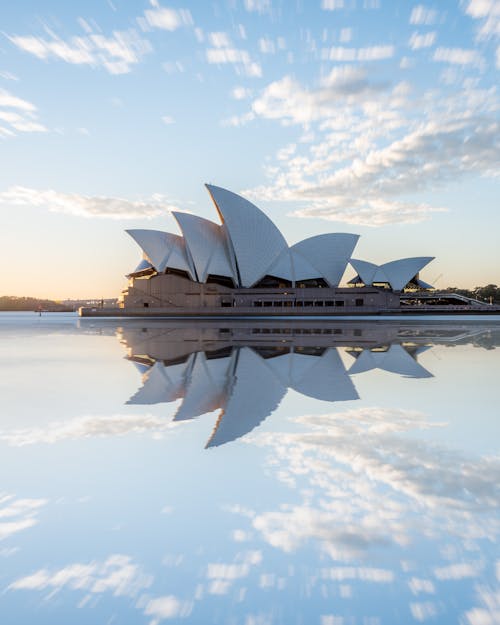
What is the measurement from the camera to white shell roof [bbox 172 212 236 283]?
190 ft

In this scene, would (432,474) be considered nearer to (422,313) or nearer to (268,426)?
(268,426)

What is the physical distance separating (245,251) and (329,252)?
13960 millimetres

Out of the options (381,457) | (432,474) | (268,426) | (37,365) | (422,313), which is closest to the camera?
(432,474)

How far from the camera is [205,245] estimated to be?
59406 millimetres

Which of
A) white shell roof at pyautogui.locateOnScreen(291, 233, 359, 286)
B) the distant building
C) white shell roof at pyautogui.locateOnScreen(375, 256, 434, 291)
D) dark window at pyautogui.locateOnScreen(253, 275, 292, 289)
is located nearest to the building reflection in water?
the distant building

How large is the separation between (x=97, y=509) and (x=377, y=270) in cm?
7055

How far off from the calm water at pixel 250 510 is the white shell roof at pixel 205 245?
53.3 m

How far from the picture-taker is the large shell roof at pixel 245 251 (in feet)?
190

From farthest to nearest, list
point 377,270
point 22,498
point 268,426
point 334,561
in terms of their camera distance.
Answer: point 377,270 → point 268,426 → point 22,498 → point 334,561

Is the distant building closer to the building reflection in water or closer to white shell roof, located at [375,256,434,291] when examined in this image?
white shell roof, located at [375,256,434,291]

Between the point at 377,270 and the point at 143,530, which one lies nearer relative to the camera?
the point at 143,530

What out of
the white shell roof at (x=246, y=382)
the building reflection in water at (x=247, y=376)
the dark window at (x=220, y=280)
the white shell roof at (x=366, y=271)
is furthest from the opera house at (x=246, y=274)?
the white shell roof at (x=246, y=382)

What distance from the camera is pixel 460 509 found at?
2807 mm

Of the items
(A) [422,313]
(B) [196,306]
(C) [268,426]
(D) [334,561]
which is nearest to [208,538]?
(D) [334,561]
